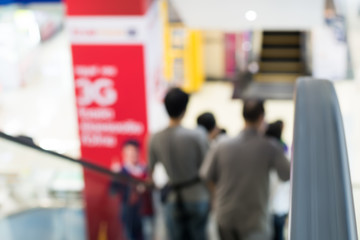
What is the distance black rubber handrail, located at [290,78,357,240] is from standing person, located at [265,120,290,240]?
9.37 feet

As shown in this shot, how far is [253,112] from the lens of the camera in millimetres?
3795

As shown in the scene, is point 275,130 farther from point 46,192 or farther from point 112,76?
point 112,76

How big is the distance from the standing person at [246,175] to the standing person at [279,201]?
0.39m

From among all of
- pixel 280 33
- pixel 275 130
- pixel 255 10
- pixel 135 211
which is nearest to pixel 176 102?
pixel 275 130

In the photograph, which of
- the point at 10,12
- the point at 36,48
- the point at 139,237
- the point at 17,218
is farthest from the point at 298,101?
the point at 36,48

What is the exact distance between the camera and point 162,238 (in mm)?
5516

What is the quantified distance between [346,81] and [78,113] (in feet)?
25.3

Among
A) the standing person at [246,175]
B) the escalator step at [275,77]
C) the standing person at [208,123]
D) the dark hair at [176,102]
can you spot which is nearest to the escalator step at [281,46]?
the escalator step at [275,77]

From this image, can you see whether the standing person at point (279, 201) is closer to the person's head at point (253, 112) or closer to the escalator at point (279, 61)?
the person's head at point (253, 112)

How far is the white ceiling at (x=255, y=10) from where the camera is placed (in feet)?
19.5

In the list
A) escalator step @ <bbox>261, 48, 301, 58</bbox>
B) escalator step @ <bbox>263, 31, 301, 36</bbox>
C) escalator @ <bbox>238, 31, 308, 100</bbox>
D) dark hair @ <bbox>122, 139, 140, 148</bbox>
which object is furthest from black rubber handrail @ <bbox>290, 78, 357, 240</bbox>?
escalator step @ <bbox>263, 31, 301, 36</bbox>

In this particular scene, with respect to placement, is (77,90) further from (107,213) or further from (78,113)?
(107,213)

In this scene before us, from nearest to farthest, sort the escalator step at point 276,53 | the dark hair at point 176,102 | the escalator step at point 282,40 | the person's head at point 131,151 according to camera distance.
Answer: the dark hair at point 176,102 < the person's head at point 131,151 < the escalator step at point 276,53 < the escalator step at point 282,40

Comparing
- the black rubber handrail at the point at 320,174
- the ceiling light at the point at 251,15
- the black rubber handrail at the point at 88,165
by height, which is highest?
the ceiling light at the point at 251,15
